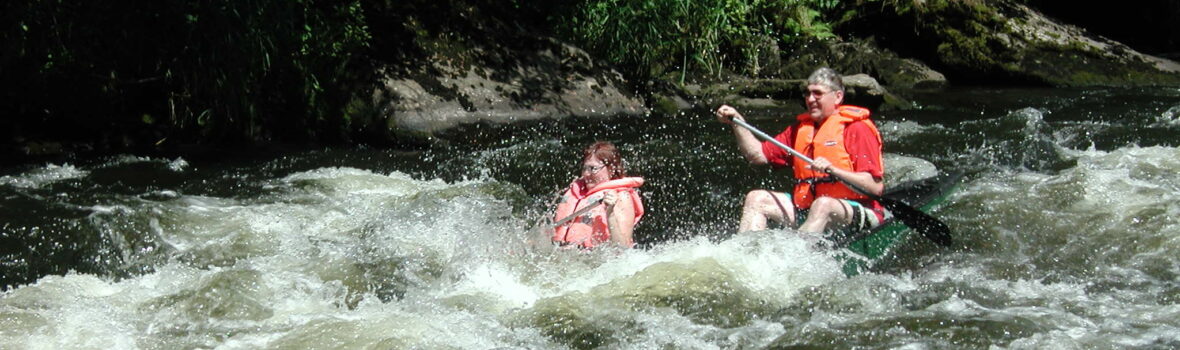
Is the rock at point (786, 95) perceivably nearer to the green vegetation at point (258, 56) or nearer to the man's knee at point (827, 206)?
the green vegetation at point (258, 56)

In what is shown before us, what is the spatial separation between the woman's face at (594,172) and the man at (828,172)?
0.62 metres

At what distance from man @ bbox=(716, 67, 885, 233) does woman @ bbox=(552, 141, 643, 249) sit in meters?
0.55

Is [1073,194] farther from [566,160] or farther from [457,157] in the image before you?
[457,157]

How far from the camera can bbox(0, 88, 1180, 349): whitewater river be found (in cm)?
468

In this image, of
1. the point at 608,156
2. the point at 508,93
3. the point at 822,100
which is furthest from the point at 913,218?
the point at 508,93

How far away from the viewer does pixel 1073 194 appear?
276 inches

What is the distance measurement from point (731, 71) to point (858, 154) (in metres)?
6.94

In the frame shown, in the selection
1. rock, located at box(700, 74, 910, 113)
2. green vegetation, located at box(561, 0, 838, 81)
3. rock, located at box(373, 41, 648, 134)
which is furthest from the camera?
green vegetation, located at box(561, 0, 838, 81)

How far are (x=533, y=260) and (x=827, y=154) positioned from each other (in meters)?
1.47

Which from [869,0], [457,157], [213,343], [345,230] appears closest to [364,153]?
[457,157]

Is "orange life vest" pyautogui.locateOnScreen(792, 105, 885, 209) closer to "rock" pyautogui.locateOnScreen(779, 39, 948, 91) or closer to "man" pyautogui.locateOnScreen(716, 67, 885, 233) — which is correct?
"man" pyautogui.locateOnScreen(716, 67, 885, 233)

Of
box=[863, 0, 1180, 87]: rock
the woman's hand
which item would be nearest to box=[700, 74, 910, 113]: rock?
box=[863, 0, 1180, 87]: rock

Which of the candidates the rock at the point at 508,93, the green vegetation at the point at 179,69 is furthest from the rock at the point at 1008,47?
the green vegetation at the point at 179,69

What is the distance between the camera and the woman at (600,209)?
5.51 meters
